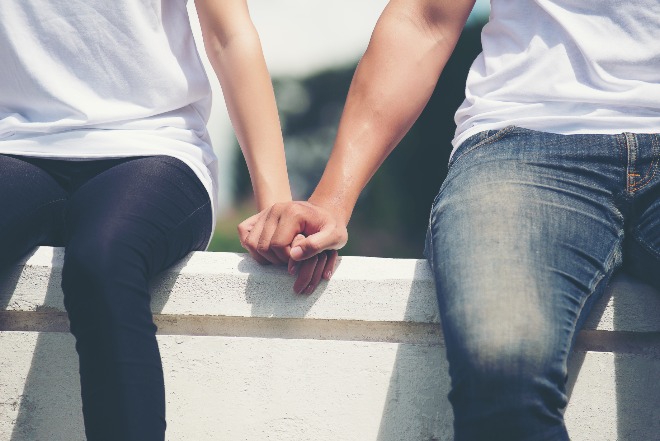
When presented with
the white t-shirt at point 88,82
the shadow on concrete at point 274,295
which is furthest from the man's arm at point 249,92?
the shadow on concrete at point 274,295

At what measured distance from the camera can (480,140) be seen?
81.8 inches

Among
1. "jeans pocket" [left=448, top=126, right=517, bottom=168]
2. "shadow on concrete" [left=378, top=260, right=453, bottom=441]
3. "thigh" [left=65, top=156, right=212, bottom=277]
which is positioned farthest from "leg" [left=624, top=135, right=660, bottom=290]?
"thigh" [left=65, top=156, right=212, bottom=277]

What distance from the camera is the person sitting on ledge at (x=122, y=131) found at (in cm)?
197

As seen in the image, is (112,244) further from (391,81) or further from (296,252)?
(391,81)

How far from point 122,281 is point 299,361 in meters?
0.52

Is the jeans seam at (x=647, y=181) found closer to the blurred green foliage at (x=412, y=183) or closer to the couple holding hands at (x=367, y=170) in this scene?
the couple holding hands at (x=367, y=170)

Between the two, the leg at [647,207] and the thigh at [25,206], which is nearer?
the leg at [647,207]

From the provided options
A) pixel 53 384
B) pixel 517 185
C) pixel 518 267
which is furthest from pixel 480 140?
pixel 53 384

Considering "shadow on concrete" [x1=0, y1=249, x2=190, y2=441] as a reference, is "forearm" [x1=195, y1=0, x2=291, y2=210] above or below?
above

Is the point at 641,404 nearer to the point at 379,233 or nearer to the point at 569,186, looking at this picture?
the point at 569,186

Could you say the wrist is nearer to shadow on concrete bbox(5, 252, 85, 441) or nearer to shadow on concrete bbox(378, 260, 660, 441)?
shadow on concrete bbox(378, 260, 660, 441)

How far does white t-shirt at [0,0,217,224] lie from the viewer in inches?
88.1

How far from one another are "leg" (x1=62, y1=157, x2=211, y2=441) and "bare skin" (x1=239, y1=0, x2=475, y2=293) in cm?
24

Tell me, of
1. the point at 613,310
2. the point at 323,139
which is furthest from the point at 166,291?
the point at 323,139
